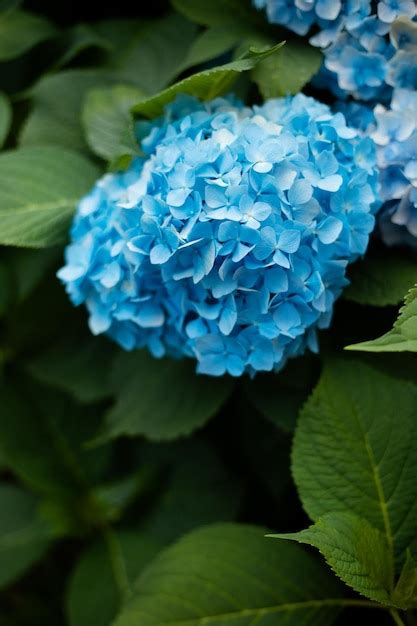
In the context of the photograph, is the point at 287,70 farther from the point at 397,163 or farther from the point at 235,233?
the point at 235,233

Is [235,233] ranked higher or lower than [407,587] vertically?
higher

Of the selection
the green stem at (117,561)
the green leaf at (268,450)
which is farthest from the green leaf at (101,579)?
the green leaf at (268,450)

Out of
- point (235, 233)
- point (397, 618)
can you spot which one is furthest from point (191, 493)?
point (235, 233)

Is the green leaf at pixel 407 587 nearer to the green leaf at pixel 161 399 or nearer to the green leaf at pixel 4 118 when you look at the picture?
the green leaf at pixel 161 399

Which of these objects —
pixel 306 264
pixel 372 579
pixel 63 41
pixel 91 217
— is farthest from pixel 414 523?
pixel 63 41

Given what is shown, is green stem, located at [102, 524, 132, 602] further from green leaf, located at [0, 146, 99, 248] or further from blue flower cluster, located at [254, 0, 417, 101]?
blue flower cluster, located at [254, 0, 417, 101]

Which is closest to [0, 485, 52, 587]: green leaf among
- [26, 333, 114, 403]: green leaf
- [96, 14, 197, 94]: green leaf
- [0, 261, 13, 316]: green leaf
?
[26, 333, 114, 403]: green leaf

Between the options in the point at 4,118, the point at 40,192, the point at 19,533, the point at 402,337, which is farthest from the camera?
the point at 19,533
